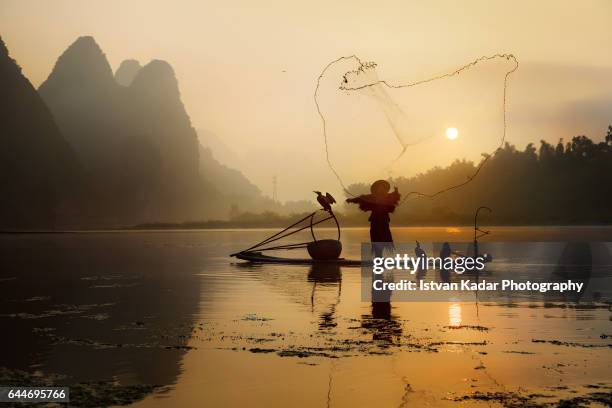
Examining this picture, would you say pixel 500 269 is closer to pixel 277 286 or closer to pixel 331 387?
pixel 277 286

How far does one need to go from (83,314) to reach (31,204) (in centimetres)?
17805

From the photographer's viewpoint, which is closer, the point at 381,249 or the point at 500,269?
the point at 381,249

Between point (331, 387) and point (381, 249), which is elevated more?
point (381, 249)

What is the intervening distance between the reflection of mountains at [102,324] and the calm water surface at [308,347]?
38mm

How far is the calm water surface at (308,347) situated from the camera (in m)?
10.6

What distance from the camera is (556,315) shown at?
62.0 feet

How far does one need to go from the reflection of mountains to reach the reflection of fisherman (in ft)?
16.5

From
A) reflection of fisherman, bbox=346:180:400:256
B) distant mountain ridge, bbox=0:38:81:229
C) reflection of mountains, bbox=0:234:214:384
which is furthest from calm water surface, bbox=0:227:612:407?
distant mountain ridge, bbox=0:38:81:229

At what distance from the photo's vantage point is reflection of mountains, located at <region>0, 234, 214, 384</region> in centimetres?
1232

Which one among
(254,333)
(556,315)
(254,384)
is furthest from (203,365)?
(556,315)

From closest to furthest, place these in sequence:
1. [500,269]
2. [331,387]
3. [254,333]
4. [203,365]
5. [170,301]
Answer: [331,387], [203,365], [254,333], [170,301], [500,269]

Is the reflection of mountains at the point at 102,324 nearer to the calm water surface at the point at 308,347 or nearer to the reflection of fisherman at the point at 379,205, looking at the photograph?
the calm water surface at the point at 308,347

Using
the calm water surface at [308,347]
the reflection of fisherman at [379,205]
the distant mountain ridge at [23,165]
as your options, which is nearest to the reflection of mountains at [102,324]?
the calm water surface at [308,347]

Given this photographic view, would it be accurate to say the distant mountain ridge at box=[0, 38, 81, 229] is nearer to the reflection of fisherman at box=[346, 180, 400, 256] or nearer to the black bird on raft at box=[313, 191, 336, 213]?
the black bird on raft at box=[313, 191, 336, 213]
